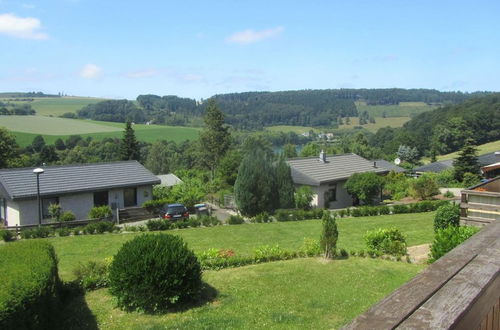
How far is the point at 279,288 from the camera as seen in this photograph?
11195 mm

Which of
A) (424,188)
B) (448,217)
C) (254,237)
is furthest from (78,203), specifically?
(424,188)

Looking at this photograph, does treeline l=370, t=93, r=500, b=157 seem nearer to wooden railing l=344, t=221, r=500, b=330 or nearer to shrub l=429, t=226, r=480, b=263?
shrub l=429, t=226, r=480, b=263

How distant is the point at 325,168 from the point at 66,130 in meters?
93.1

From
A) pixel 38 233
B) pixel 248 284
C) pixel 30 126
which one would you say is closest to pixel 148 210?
pixel 38 233

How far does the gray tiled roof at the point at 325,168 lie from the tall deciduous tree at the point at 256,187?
5.76 meters

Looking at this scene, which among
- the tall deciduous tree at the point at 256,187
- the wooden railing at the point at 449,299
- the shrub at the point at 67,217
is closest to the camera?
the wooden railing at the point at 449,299

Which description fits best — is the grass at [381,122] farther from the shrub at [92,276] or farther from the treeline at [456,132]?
→ the shrub at [92,276]

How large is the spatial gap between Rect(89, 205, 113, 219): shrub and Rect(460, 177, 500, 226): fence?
22826mm

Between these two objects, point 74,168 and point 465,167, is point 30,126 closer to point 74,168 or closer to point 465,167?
point 74,168

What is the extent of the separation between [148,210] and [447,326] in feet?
104

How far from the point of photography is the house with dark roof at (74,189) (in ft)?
93.9

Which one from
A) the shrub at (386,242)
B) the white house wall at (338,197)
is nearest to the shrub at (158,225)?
the shrub at (386,242)

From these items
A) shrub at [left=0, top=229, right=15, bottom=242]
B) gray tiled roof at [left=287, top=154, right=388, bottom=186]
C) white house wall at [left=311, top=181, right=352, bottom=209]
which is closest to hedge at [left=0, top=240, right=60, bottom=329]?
shrub at [left=0, top=229, right=15, bottom=242]

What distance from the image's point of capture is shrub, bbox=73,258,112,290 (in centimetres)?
1163
